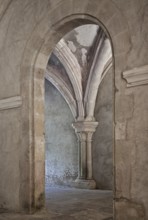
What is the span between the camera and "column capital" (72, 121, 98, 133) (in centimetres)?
920

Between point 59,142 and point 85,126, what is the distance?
168 centimetres

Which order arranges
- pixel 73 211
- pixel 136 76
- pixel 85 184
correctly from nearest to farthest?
pixel 136 76 → pixel 73 211 → pixel 85 184

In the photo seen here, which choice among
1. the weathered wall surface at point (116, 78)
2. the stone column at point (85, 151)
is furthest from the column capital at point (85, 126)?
the weathered wall surface at point (116, 78)

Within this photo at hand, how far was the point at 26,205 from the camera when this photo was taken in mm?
5004

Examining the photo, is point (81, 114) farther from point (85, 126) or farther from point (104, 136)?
point (104, 136)

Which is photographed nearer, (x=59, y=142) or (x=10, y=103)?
(x=10, y=103)

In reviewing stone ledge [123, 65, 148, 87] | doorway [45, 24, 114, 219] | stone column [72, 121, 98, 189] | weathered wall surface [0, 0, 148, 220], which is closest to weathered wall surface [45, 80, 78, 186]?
doorway [45, 24, 114, 219]

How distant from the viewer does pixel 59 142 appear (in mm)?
10523

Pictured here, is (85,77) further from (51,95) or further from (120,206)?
(120,206)

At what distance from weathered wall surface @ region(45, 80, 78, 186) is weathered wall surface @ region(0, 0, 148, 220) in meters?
4.74

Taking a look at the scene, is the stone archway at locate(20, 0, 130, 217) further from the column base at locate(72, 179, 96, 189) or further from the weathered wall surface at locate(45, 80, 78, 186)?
the weathered wall surface at locate(45, 80, 78, 186)

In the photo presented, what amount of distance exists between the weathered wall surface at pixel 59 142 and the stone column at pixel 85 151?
0.67 meters

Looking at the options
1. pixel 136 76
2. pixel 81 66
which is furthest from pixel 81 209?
pixel 81 66

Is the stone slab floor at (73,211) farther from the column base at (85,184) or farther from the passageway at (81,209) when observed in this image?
the column base at (85,184)
